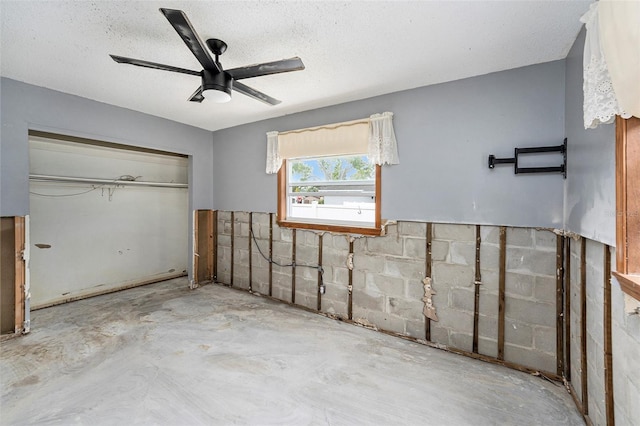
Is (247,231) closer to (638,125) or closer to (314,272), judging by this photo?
(314,272)

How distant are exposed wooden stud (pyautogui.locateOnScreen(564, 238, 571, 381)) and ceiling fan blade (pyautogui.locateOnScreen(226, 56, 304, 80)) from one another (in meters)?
2.47

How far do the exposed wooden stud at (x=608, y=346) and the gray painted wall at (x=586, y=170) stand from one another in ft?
0.52

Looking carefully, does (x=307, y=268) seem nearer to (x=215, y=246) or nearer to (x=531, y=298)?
(x=215, y=246)

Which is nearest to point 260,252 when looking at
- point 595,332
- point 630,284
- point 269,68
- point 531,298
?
point 269,68

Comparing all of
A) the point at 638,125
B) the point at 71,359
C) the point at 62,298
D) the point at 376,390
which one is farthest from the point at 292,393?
the point at 62,298

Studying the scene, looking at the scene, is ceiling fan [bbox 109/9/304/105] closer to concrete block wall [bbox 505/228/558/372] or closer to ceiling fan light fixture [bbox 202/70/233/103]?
ceiling fan light fixture [bbox 202/70/233/103]


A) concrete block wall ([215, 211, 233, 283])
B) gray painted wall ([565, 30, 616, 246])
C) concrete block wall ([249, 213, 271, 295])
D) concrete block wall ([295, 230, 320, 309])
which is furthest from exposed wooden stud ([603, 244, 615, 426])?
concrete block wall ([215, 211, 233, 283])

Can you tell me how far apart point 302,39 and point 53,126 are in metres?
2.98

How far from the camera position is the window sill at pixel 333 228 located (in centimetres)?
301

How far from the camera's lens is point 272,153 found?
3768mm

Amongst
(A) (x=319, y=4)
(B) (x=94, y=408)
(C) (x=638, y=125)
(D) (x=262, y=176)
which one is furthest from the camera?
(D) (x=262, y=176)

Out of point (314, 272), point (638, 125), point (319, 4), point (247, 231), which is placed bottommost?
point (314, 272)

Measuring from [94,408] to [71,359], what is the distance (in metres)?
0.89

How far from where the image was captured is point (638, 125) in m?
1.18
